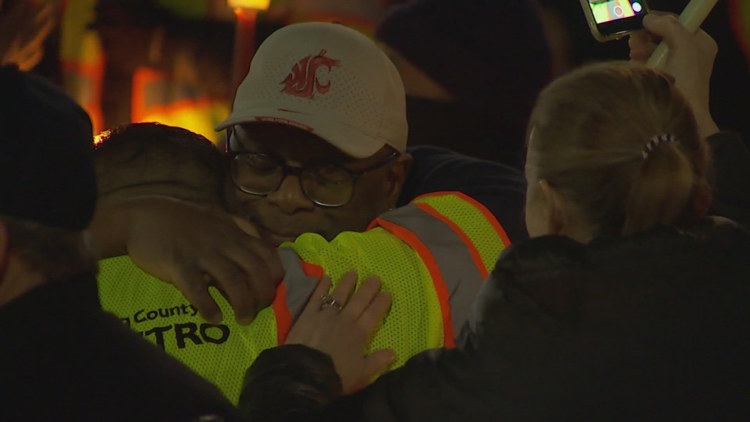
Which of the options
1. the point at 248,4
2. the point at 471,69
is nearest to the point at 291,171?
the point at 471,69

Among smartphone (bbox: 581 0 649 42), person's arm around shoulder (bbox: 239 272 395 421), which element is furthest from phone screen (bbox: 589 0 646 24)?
person's arm around shoulder (bbox: 239 272 395 421)

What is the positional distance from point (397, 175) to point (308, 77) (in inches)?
12.2

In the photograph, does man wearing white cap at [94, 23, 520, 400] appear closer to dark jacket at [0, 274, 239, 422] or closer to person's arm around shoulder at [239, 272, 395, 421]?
person's arm around shoulder at [239, 272, 395, 421]

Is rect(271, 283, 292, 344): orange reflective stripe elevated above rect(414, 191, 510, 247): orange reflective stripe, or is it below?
below

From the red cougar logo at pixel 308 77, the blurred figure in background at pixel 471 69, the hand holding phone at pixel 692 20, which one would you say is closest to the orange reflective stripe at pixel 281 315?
the red cougar logo at pixel 308 77

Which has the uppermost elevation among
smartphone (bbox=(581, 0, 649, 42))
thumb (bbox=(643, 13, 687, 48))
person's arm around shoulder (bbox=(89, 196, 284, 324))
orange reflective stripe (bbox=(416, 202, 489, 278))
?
thumb (bbox=(643, 13, 687, 48))

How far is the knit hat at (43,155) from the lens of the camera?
4.59 ft

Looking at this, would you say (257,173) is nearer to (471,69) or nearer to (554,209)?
(554,209)

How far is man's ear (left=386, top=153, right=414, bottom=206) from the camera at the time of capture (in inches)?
95.7

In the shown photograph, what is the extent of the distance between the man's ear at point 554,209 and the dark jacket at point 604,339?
0.11 meters

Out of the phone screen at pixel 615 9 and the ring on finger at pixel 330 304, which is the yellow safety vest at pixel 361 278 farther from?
the phone screen at pixel 615 9

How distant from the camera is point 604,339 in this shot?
159 centimetres

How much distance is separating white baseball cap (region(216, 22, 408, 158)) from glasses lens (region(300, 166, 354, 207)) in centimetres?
7

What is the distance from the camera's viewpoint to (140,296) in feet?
6.04
